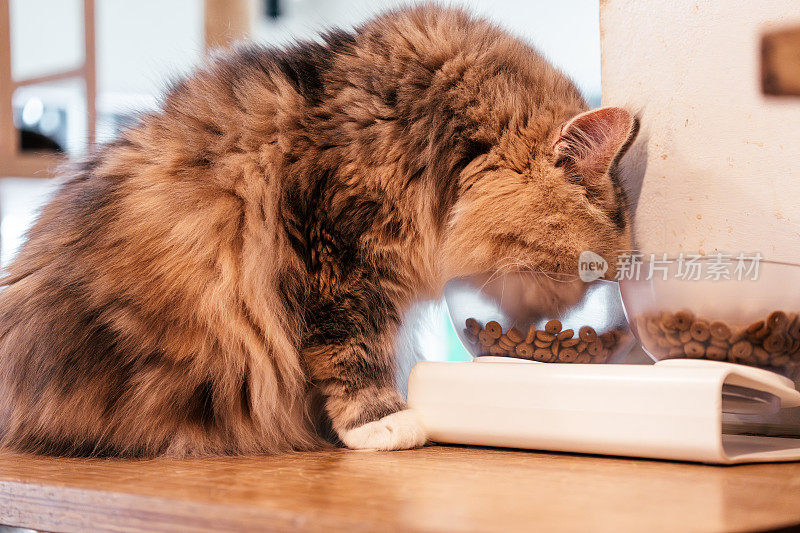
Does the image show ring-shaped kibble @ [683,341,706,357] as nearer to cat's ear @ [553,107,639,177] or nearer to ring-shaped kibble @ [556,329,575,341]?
ring-shaped kibble @ [556,329,575,341]

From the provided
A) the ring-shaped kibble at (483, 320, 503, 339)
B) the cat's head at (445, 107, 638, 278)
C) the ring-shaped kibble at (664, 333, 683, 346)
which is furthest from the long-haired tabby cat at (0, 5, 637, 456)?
the ring-shaped kibble at (664, 333, 683, 346)

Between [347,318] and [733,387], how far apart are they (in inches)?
23.1

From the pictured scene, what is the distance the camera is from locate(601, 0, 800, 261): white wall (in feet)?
3.78

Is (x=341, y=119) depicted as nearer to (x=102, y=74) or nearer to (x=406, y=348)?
(x=406, y=348)

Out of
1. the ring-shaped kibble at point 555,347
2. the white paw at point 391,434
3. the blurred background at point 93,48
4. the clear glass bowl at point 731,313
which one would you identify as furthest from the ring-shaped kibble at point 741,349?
the blurred background at point 93,48

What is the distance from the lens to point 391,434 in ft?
3.67

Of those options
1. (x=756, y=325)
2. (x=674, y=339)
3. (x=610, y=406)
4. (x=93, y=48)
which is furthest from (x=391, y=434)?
(x=93, y=48)

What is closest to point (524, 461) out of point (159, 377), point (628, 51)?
point (159, 377)

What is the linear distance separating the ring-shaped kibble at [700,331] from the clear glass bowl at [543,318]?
149 mm

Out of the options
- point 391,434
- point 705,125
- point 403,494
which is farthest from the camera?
point 705,125

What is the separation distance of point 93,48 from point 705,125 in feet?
9.54

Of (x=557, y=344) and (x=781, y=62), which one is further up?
(x=781, y=62)

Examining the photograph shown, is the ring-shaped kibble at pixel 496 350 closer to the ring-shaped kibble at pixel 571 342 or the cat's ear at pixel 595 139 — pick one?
the ring-shaped kibble at pixel 571 342

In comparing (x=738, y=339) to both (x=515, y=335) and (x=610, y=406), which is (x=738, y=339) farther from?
(x=515, y=335)
